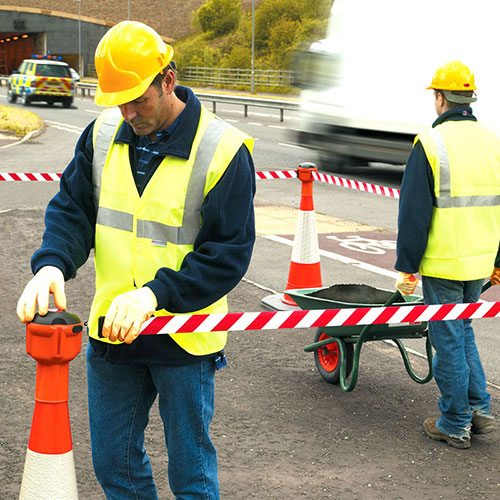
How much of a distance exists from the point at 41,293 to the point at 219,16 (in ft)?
247

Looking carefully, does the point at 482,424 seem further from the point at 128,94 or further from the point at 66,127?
the point at 66,127

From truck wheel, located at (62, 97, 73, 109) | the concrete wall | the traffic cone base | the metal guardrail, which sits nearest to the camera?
the traffic cone base

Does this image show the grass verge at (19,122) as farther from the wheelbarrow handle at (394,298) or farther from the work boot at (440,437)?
the work boot at (440,437)

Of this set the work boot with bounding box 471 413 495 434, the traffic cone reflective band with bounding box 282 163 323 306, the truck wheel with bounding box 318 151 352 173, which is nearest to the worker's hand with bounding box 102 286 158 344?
the work boot with bounding box 471 413 495 434

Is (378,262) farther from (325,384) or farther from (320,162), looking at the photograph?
(320,162)

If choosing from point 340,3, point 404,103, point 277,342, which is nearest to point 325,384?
point 277,342

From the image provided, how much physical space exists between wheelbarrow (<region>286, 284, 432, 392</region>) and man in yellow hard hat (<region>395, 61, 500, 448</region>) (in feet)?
1.10

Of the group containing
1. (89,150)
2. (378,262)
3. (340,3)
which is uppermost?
(340,3)

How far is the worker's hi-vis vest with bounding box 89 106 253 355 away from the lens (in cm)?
307

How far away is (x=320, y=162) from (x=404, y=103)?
2.88 meters

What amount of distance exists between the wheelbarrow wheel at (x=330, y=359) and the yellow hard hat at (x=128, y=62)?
3.11 meters

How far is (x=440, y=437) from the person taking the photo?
16.6 feet

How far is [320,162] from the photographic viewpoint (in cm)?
1719

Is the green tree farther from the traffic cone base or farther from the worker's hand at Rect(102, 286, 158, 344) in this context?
the traffic cone base
